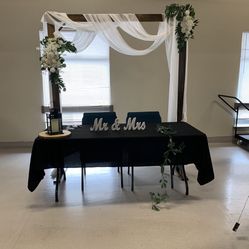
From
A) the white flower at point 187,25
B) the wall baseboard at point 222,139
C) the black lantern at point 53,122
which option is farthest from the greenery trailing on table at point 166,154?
the wall baseboard at point 222,139

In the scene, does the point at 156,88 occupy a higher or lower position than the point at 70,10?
lower

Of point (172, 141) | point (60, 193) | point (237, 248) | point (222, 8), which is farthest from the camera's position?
point (222, 8)

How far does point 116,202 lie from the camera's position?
10.1 feet

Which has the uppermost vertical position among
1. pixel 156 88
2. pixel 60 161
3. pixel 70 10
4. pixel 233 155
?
pixel 70 10

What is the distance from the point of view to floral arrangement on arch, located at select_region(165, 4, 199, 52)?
3467mm

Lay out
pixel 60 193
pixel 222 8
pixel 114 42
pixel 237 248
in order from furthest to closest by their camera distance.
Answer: pixel 222 8 < pixel 114 42 < pixel 60 193 < pixel 237 248

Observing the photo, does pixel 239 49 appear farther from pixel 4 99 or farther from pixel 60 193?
pixel 4 99

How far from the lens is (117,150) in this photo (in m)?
3.11

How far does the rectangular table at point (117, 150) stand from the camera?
9.79ft

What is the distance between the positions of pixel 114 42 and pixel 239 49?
9.53 feet

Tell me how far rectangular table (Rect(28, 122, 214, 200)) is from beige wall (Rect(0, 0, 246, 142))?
7.67ft

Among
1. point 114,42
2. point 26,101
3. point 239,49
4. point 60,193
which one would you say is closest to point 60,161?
point 60,193

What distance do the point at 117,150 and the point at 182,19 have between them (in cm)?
195

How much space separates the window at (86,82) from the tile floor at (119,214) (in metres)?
1.70
